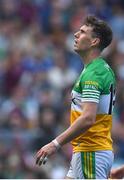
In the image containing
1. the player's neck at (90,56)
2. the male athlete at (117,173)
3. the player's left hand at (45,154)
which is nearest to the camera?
the player's left hand at (45,154)

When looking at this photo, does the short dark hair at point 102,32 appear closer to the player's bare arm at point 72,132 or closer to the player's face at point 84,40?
the player's face at point 84,40

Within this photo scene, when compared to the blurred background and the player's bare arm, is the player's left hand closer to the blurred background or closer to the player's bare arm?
the player's bare arm

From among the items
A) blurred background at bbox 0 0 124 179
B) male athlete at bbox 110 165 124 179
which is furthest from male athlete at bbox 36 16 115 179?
blurred background at bbox 0 0 124 179

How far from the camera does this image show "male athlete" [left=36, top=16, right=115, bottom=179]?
23.4ft

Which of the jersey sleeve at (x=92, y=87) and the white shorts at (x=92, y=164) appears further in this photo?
the white shorts at (x=92, y=164)

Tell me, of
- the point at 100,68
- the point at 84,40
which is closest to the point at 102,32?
the point at 84,40

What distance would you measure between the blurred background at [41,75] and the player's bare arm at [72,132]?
4627 millimetres

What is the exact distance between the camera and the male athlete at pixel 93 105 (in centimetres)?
713

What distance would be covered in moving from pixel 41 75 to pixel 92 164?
293 inches

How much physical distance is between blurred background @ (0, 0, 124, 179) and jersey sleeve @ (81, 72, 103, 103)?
461cm

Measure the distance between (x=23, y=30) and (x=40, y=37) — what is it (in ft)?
1.58

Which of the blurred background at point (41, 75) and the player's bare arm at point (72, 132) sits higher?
the blurred background at point (41, 75)

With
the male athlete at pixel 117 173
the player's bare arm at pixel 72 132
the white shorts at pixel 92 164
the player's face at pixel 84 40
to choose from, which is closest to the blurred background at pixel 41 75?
the male athlete at pixel 117 173

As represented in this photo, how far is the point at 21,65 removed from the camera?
15.0 m
